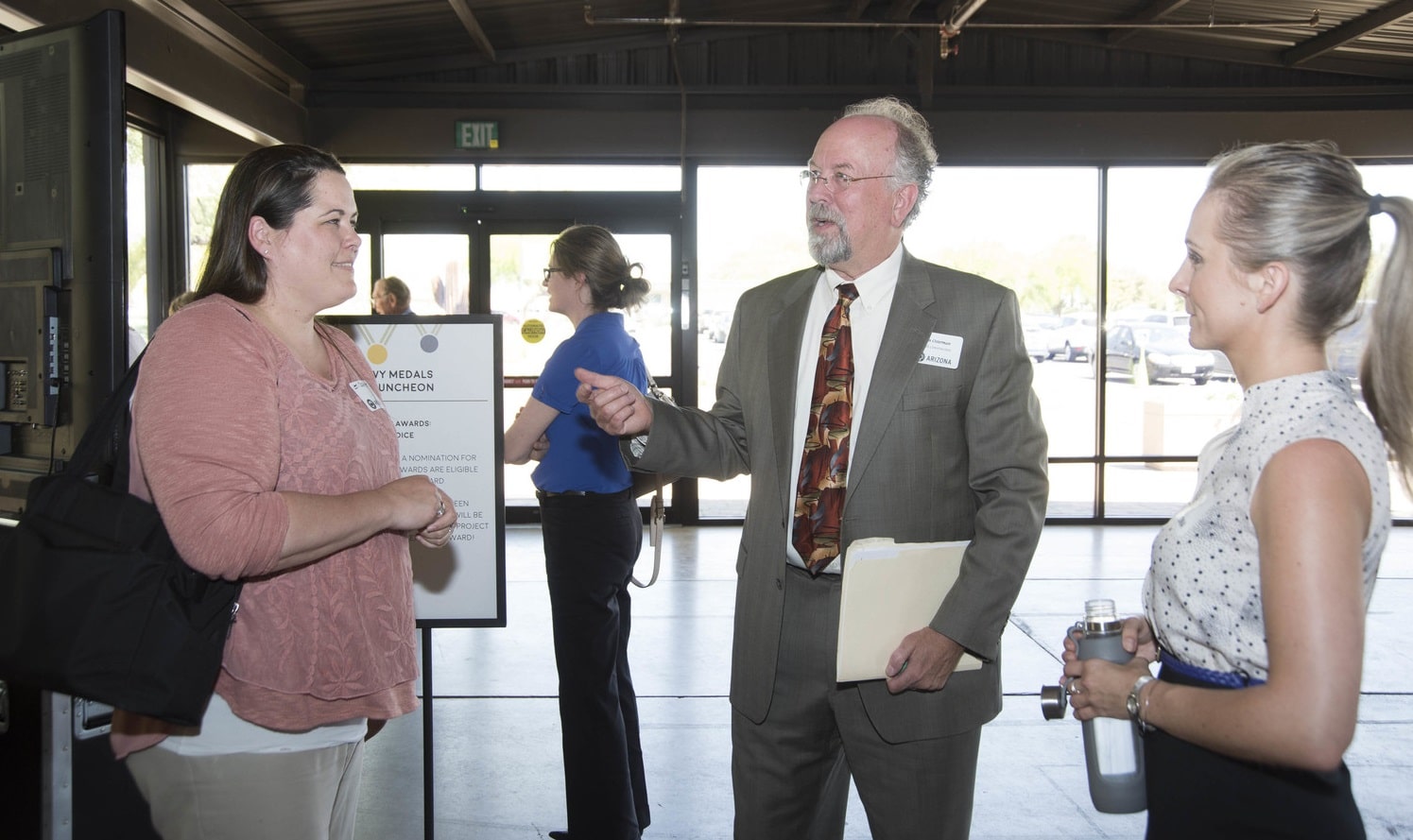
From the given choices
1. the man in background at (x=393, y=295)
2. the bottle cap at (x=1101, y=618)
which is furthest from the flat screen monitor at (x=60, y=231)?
the man in background at (x=393, y=295)

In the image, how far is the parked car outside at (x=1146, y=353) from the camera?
9.09 meters

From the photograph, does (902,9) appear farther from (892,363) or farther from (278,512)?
(278,512)

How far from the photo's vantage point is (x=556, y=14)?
25.5ft

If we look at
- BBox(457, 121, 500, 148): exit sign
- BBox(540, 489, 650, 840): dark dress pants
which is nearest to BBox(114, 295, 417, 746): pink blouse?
BBox(540, 489, 650, 840): dark dress pants

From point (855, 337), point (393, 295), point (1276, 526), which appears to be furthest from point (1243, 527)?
point (393, 295)

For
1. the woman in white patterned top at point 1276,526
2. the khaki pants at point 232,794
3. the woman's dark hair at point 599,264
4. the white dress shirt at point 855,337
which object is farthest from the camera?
the woman's dark hair at point 599,264

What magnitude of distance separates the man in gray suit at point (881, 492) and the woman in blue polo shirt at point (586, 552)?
38.2 inches

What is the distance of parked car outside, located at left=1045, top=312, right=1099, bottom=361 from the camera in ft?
29.9

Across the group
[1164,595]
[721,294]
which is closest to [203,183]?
[721,294]

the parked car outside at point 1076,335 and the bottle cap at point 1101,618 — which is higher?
the parked car outside at point 1076,335

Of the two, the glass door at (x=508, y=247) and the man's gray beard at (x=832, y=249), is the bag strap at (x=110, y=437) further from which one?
the glass door at (x=508, y=247)

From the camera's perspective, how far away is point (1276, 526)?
1148mm

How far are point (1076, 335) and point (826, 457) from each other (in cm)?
766

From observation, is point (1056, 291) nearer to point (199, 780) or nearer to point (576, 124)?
point (576, 124)
